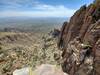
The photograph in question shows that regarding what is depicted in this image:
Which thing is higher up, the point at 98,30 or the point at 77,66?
the point at 98,30

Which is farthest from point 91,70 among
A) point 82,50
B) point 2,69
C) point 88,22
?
point 2,69

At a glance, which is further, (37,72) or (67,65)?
(67,65)

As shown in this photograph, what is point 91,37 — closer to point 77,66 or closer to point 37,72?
point 77,66

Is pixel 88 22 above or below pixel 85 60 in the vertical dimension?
above

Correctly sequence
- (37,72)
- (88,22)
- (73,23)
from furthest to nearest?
(73,23) < (88,22) < (37,72)

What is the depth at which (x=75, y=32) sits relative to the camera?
203 feet

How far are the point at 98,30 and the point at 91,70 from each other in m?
7.21

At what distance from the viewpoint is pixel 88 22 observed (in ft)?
159

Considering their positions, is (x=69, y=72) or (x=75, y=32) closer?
(x=69, y=72)

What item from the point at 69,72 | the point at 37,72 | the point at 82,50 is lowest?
the point at 69,72

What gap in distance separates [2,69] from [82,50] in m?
29.1

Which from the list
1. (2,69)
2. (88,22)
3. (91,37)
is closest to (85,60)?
(91,37)

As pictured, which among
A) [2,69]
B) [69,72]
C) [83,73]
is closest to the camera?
[83,73]

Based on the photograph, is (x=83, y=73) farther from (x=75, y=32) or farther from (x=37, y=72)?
(x=75, y=32)
